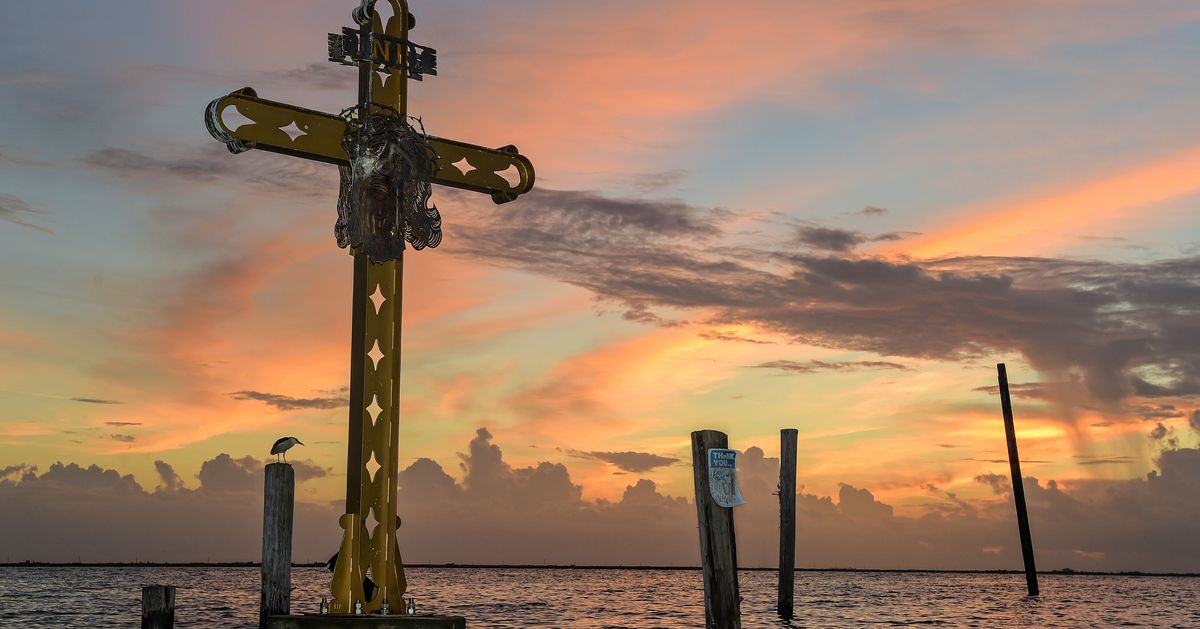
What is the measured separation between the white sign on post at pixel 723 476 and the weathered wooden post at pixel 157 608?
8.18 m

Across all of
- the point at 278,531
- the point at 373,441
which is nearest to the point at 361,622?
the point at 373,441

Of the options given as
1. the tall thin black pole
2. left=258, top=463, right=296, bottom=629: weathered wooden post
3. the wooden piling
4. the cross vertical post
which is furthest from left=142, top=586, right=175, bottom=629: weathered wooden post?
the tall thin black pole

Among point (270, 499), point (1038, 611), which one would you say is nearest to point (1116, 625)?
point (1038, 611)

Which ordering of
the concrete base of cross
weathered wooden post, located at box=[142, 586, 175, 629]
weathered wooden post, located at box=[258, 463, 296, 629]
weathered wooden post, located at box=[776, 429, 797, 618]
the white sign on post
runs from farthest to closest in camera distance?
Result: weathered wooden post, located at box=[776, 429, 797, 618] → weathered wooden post, located at box=[258, 463, 296, 629] → weathered wooden post, located at box=[142, 586, 175, 629] → the white sign on post → the concrete base of cross

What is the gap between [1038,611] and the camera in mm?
49188

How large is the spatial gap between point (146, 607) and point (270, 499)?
→ 7.45ft

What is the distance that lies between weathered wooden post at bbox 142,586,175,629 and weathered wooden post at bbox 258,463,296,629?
1.59 meters

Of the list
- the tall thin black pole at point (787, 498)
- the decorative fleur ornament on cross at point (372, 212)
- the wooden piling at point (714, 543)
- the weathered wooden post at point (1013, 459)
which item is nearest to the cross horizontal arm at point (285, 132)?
the decorative fleur ornament on cross at point (372, 212)

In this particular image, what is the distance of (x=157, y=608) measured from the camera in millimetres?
16359

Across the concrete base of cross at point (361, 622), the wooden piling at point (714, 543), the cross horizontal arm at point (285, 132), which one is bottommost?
the concrete base of cross at point (361, 622)

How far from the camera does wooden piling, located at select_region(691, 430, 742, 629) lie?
12.8 meters

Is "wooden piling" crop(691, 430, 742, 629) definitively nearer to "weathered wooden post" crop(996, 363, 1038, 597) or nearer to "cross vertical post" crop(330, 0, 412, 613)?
"cross vertical post" crop(330, 0, 412, 613)

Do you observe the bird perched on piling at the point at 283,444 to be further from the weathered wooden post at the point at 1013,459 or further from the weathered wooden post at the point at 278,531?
the weathered wooden post at the point at 1013,459

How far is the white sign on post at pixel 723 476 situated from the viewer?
12.7 metres
